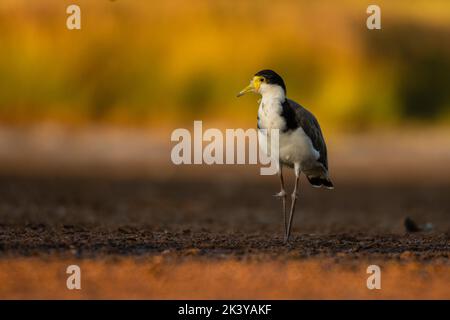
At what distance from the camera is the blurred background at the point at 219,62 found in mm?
36781

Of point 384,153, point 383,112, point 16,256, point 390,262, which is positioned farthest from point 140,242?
point 383,112

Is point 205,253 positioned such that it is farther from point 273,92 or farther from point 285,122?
point 273,92

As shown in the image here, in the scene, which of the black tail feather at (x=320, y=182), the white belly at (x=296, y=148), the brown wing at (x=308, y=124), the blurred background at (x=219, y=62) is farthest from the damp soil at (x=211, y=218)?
the blurred background at (x=219, y=62)

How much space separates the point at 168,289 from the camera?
793 centimetres

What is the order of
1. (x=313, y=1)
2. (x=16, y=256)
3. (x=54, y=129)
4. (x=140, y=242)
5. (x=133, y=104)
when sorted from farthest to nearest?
(x=313, y=1) → (x=133, y=104) → (x=54, y=129) → (x=140, y=242) → (x=16, y=256)

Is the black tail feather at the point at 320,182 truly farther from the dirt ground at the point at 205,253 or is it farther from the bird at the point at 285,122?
the bird at the point at 285,122

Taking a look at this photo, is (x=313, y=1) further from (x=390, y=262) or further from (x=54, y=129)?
(x=390, y=262)

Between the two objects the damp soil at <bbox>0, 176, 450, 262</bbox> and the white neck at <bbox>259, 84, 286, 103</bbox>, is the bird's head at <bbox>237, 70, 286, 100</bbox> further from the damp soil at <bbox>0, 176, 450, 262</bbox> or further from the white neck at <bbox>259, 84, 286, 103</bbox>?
the damp soil at <bbox>0, 176, 450, 262</bbox>

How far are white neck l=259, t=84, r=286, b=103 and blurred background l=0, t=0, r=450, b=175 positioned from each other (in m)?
25.9

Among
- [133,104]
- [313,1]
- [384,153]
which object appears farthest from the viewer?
[313,1]

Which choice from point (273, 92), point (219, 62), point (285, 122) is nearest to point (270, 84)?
point (273, 92)

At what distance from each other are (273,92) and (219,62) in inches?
1163

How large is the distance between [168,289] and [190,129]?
2741 centimetres

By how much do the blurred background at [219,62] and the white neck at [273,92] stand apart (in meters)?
25.9
